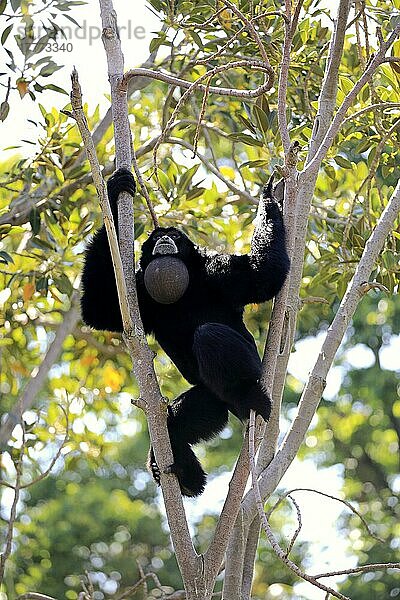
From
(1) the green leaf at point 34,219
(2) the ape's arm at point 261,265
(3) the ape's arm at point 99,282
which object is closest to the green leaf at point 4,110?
(1) the green leaf at point 34,219

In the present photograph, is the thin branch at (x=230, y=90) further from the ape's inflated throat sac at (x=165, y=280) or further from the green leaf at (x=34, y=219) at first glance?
the green leaf at (x=34, y=219)

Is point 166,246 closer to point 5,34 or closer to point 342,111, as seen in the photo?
point 342,111

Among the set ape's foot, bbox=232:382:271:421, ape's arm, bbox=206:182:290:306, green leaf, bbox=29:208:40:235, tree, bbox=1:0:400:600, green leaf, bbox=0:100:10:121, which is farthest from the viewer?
green leaf, bbox=29:208:40:235

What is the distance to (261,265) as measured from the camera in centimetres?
432

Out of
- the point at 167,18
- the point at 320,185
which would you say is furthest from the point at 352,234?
the point at 167,18

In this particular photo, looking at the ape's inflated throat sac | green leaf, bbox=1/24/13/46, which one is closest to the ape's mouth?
the ape's inflated throat sac

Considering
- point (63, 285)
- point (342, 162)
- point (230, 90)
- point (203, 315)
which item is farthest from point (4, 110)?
point (230, 90)

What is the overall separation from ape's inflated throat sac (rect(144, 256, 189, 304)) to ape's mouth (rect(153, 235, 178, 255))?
111mm

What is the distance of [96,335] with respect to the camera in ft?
24.7

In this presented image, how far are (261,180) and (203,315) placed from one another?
175cm

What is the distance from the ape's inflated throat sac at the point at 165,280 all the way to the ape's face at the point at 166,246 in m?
0.14

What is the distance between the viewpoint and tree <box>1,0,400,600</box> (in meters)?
3.49

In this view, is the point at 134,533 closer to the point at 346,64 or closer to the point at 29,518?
the point at 29,518

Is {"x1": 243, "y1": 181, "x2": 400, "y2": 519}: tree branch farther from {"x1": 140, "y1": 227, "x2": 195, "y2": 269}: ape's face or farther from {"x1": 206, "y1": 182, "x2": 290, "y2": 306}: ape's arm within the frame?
{"x1": 140, "y1": 227, "x2": 195, "y2": 269}: ape's face
